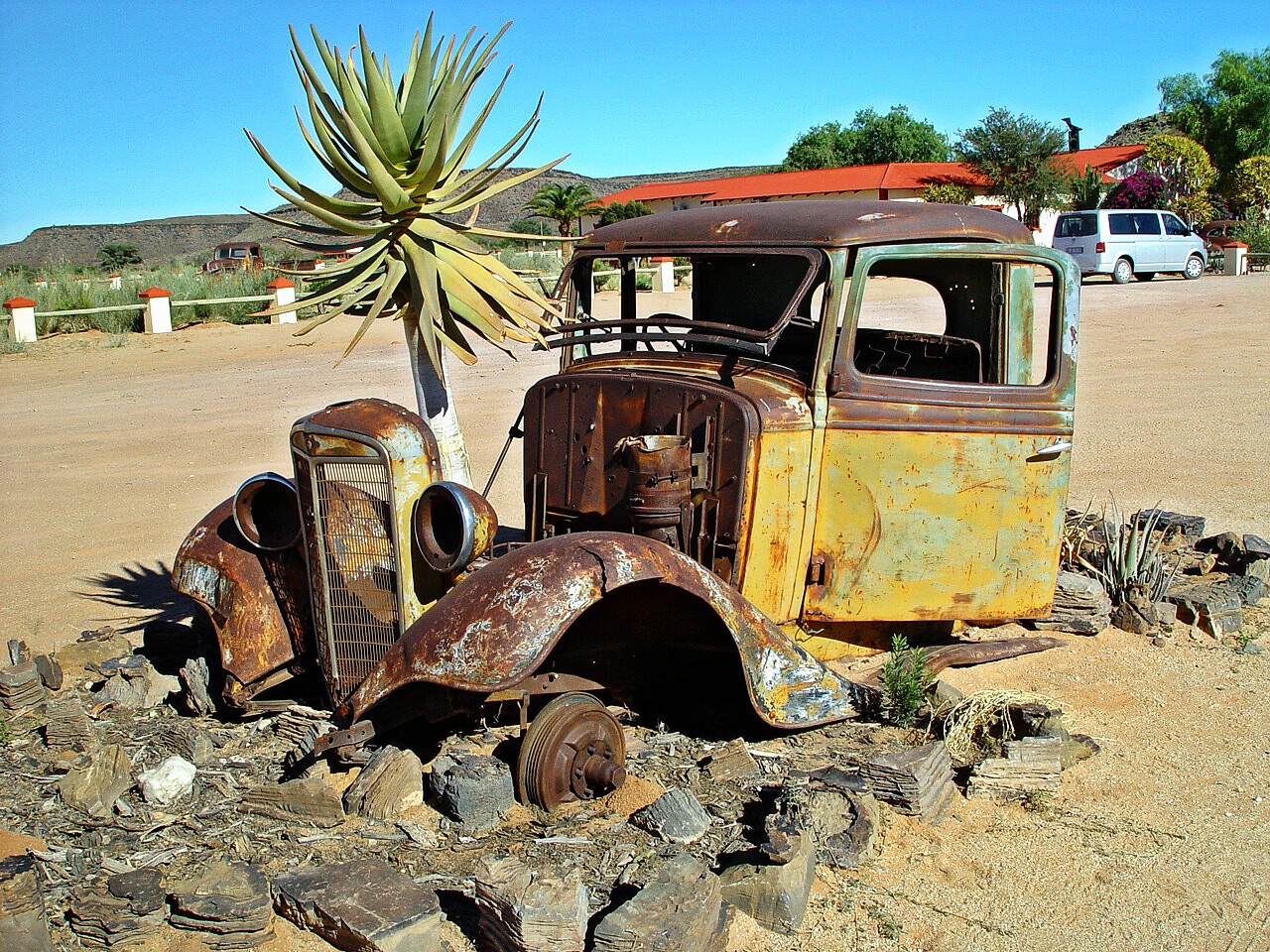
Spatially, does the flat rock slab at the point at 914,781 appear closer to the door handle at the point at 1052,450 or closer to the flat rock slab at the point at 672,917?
the flat rock slab at the point at 672,917

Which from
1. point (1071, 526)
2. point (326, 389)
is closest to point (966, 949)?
point (1071, 526)

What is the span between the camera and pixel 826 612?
463 cm

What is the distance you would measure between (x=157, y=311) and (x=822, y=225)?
2092 centimetres

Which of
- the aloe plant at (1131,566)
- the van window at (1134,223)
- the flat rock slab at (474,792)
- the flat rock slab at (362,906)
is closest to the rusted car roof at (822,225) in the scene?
the aloe plant at (1131,566)

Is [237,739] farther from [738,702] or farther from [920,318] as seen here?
[920,318]

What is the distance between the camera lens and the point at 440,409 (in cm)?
516

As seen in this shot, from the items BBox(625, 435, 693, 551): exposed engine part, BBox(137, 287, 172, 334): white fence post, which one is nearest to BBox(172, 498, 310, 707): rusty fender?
BBox(625, 435, 693, 551): exposed engine part

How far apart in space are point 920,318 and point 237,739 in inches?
700

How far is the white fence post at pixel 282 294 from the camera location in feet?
78.5

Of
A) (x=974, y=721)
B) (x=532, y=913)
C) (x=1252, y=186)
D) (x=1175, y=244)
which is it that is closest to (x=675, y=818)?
(x=532, y=913)

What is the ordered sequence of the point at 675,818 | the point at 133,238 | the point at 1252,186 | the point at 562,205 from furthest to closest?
the point at 133,238 → the point at 562,205 → the point at 1252,186 → the point at 675,818

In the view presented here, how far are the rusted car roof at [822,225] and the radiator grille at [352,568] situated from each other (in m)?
1.73

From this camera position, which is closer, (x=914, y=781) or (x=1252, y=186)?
(x=914, y=781)

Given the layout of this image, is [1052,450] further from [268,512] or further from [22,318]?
[22,318]
